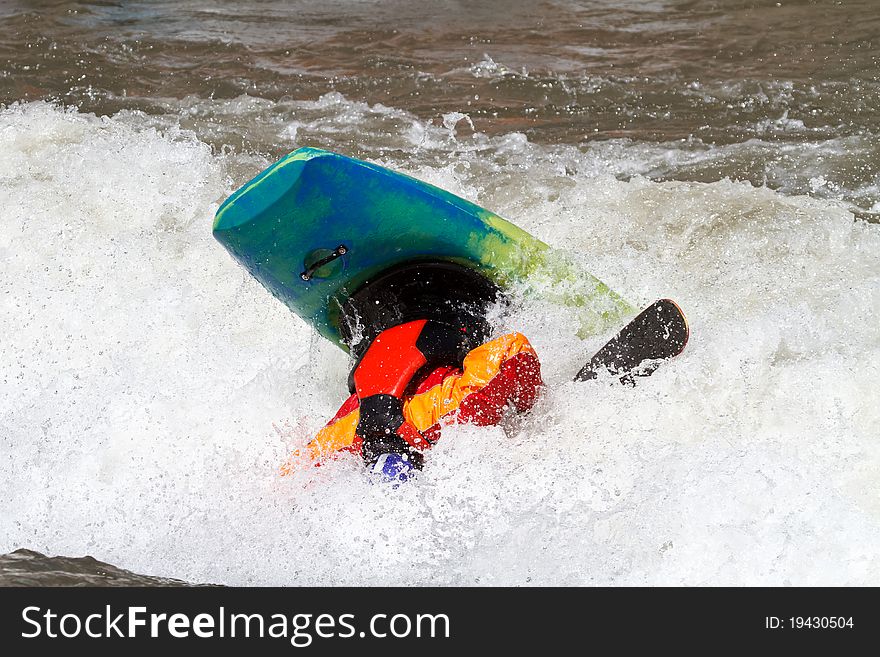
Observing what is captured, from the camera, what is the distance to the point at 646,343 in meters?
2.65

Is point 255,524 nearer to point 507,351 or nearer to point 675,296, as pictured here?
point 507,351

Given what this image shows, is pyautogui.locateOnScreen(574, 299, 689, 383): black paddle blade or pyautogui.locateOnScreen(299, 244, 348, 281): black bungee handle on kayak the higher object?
pyautogui.locateOnScreen(299, 244, 348, 281): black bungee handle on kayak

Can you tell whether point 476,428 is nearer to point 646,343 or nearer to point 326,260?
point 646,343

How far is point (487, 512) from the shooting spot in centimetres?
240

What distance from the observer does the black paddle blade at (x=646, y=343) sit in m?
2.64

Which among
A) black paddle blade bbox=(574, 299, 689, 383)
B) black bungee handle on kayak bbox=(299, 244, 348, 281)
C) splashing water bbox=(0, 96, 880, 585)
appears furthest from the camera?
black bungee handle on kayak bbox=(299, 244, 348, 281)

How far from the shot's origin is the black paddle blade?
264cm

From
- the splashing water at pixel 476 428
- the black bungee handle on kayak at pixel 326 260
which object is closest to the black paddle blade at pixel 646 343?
the splashing water at pixel 476 428

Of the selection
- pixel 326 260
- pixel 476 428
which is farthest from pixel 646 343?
pixel 326 260

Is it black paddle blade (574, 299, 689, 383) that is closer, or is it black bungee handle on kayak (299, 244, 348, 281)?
black paddle blade (574, 299, 689, 383)

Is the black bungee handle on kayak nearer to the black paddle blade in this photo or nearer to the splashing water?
the splashing water

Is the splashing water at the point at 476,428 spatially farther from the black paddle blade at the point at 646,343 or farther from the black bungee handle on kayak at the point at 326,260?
the black bungee handle on kayak at the point at 326,260

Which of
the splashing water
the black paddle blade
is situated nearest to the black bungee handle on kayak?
the splashing water

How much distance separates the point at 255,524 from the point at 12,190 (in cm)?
256
